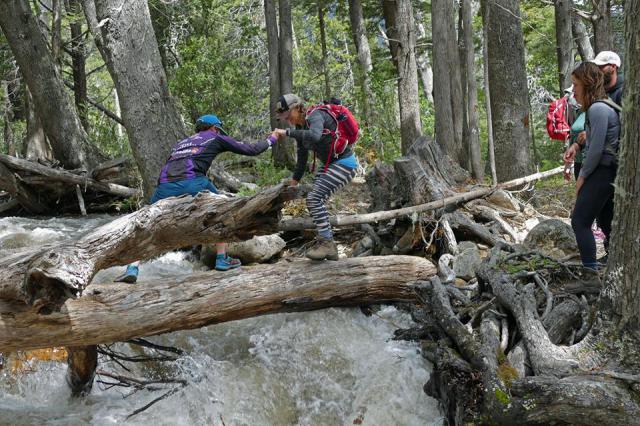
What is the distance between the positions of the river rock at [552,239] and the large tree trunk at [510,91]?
12.9 feet

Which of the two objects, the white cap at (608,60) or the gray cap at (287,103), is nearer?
the white cap at (608,60)

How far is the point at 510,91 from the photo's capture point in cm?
1071

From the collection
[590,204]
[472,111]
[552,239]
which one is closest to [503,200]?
[552,239]

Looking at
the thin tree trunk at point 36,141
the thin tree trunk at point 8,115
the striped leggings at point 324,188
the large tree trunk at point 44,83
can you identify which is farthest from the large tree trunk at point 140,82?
the thin tree trunk at point 8,115

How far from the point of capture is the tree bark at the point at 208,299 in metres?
4.48

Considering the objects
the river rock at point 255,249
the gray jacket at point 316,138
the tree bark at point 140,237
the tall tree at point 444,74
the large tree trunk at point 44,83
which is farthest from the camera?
the large tree trunk at point 44,83

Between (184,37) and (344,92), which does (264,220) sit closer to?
(184,37)

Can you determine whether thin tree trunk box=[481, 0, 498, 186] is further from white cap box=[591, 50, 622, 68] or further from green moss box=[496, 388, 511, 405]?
green moss box=[496, 388, 511, 405]


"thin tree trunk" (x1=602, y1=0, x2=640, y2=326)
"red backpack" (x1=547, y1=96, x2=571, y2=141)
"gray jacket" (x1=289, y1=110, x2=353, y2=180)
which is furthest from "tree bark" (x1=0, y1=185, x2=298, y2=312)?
"red backpack" (x1=547, y1=96, x2=571, y2=141)

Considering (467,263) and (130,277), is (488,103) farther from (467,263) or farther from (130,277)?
(130,277)

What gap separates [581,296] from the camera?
16.0ft

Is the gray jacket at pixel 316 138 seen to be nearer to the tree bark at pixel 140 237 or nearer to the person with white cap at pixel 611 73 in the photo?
the tree bark at pixel 140 237

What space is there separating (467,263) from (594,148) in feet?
7.82

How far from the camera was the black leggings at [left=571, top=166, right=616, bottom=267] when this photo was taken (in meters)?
4.98
